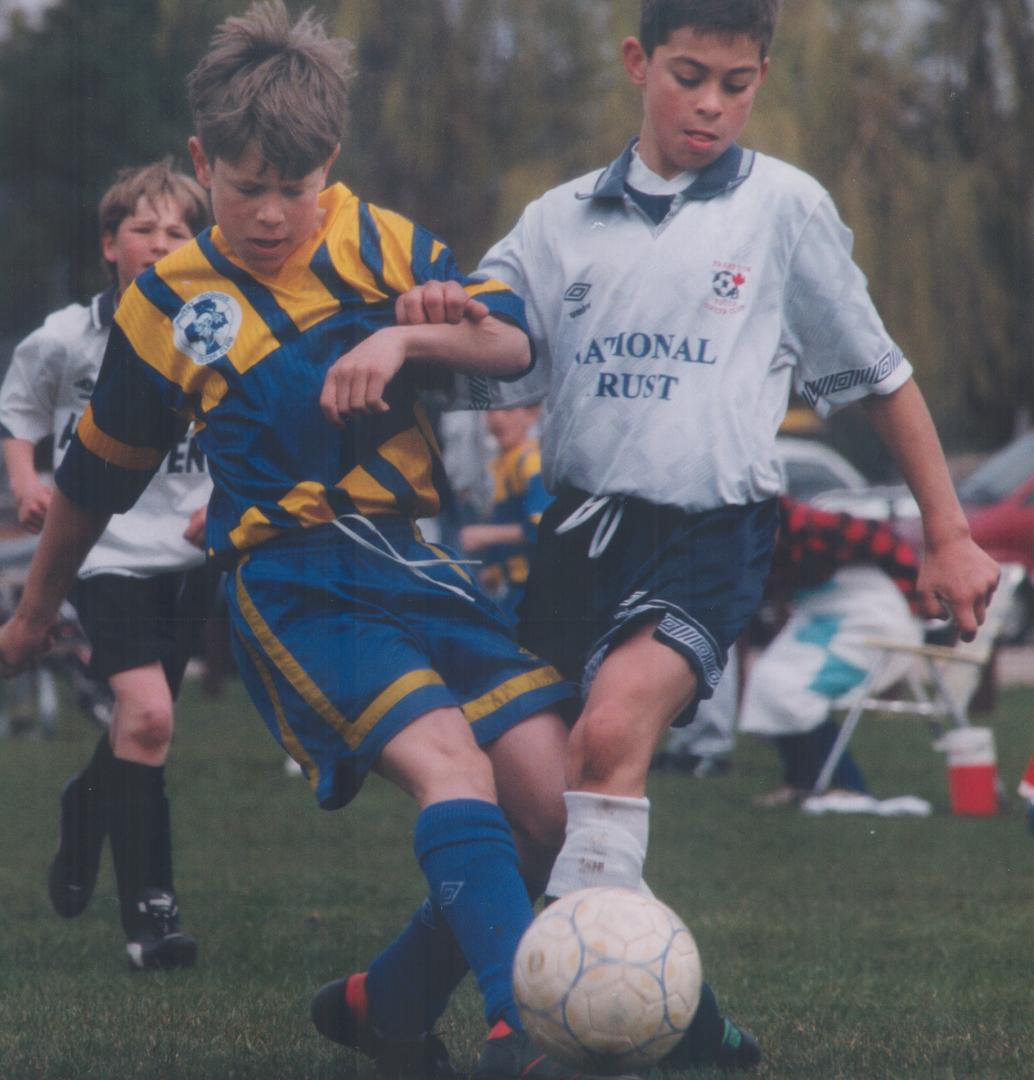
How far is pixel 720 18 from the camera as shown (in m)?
3.28

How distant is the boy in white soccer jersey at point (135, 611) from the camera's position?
462 cm

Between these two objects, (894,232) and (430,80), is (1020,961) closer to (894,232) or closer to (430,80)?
(430,80)

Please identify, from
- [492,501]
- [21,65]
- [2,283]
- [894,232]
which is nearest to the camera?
[492,501]

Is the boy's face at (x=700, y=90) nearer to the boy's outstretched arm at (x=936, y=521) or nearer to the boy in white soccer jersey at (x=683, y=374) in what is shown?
the boy in white soccer jersey at (x=683, y=374)

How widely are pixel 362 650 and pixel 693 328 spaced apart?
80cm

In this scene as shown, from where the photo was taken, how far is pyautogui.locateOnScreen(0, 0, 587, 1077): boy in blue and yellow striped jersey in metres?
3.03

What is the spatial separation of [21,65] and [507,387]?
20.4m

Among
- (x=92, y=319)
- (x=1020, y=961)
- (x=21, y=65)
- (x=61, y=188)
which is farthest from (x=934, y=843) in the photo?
(x=61, y=188)

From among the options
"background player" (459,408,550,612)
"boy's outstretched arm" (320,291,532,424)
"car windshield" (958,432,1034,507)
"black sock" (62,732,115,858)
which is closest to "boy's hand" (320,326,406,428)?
"boy's outstretched arm" (320,291,532,424)

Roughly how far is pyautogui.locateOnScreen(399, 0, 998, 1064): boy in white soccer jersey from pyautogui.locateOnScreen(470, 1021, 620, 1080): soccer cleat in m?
0.39

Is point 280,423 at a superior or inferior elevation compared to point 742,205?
inferior

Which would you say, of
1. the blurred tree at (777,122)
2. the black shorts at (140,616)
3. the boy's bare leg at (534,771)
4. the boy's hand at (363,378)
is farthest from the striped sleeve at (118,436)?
the blurred tree at (777,122)

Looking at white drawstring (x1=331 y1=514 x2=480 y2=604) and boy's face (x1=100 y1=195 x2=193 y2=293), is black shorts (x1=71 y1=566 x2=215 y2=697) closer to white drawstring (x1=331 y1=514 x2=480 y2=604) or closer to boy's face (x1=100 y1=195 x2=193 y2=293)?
boy's face (x1=100 y1=195 x2=193 y2=293)

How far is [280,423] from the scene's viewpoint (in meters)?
3.19
